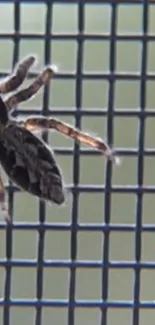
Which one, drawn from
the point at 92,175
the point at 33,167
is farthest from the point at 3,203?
the point at 92,175

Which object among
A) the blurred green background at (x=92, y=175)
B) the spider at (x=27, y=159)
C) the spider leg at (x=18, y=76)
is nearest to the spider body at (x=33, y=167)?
the spider at (x=27, y=159)

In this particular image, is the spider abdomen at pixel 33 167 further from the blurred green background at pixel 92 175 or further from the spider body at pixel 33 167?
the blurred green background at pixel 92 175

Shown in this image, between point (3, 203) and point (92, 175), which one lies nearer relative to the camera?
point (3, 203)

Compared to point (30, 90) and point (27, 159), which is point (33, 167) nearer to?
point (27, 159)

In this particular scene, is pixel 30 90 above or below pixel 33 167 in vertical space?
above

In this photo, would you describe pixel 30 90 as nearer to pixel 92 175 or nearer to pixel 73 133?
pixel 73 133

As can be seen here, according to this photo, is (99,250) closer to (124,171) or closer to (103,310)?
(124,171)
